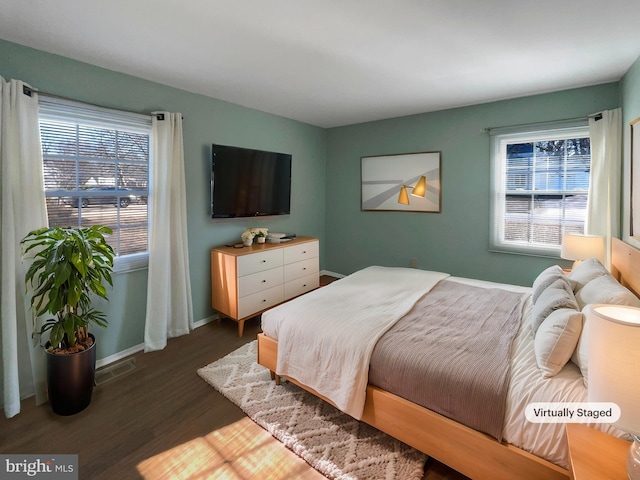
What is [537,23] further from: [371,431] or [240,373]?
[240,373]

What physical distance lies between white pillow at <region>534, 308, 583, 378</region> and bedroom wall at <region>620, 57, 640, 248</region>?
4.71 feet

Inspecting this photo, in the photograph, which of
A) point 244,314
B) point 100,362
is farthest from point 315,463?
point 100,362

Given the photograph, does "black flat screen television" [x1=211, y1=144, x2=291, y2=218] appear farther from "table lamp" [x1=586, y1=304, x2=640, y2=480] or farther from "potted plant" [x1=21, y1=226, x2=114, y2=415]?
"table lamp" [x1=586, y1=304, x2=640, y2=480]

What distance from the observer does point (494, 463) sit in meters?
1.35

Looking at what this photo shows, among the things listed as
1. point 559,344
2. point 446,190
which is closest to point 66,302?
point 559,344

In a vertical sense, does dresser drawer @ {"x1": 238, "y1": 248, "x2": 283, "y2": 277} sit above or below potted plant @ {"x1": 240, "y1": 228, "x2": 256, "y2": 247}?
below

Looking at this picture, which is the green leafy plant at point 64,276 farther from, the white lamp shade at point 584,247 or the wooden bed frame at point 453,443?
the white lamp shade at point 584,247

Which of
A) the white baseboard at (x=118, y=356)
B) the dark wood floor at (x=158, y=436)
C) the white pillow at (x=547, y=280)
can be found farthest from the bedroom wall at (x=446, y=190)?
the white baseboard at (x=118, y=356)

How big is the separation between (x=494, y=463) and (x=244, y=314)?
8.08ft

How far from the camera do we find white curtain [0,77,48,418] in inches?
79.2

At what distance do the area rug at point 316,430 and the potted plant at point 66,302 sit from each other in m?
0.80

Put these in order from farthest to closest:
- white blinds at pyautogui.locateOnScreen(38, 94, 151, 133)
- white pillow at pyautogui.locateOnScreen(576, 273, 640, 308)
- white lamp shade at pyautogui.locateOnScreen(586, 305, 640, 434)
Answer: white blinds at pyautogui.locateOnScreen(38, 94, 151, 133)
white pillow at pyautogui.locateOnScreen(576, 273, 640, 308)
white lamp shade at pyautogui.locateOnScreen(586, 305, 640, 434)

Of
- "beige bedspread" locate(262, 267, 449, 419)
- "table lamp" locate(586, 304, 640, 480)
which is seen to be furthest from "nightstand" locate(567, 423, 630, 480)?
"beige bedspread" locate(262, 267, 449, 419)

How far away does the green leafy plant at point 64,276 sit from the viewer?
1932 mm
